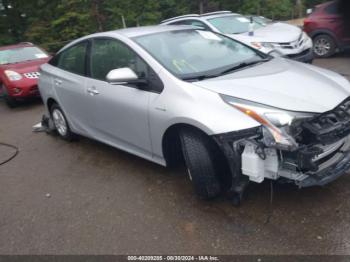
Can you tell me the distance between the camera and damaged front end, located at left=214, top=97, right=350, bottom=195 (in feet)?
9.53

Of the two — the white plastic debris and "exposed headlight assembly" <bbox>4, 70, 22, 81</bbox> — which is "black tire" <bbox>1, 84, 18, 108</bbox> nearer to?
"exposed headlight assembly" <bbox>4, 70, 22, 81</bbox>

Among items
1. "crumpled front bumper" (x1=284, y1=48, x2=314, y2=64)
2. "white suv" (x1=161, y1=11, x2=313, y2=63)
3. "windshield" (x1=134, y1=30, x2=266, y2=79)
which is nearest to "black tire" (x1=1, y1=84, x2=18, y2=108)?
"white suv" (x1=161, y1=11, x2=313, y2=63)

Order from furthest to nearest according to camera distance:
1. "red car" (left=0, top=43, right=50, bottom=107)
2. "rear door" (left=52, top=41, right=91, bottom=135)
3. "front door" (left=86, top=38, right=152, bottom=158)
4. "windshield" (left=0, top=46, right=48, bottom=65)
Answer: "windshield" (left=0, top=46, right=48, bottom=65) → "red car" (left=0, top=43, right=50, bottom=107) → "rear door" (left=52, top=41, right=91, bottom=135) → "front door" (left=86, top=38, right=152, bottom=158)

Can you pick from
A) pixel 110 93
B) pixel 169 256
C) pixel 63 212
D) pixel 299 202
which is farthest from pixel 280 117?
pixel 63 212

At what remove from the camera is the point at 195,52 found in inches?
160

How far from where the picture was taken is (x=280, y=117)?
2.95 m

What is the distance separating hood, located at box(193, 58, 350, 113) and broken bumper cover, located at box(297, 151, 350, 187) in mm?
475

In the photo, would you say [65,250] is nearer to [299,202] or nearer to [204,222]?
[204,222]

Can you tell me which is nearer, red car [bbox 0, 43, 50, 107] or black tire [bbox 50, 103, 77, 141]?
black tire [bbox 50, 103, 77, 141]

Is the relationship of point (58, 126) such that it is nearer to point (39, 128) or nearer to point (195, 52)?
point (39, 128)

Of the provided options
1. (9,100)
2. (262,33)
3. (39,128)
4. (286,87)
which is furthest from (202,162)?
(9,100)

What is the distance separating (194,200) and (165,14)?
1656 cm

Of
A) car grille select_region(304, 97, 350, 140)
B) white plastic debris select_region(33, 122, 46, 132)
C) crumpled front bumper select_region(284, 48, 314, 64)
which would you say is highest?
car grille select_region(304, 97, 350, 140)

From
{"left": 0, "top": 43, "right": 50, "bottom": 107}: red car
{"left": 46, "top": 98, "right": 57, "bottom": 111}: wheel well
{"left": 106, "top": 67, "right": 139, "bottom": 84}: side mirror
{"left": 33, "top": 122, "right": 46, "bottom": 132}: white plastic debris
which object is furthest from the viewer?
{"left": 0, "top": 43, "right": 50, "bottom": 107}: red car
